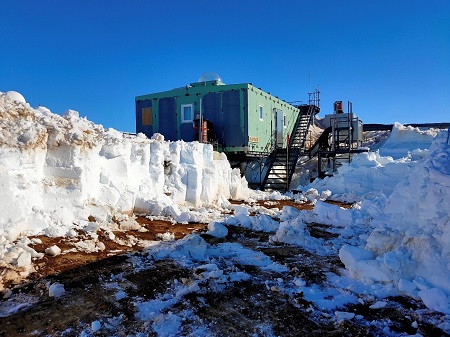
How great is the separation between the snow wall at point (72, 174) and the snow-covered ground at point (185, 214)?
21 millimetres

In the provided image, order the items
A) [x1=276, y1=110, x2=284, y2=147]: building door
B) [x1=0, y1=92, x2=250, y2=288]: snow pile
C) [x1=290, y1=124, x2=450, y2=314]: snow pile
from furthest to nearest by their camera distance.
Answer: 1. [x1=276, y1=110, x2=284, y2=147]: building door
2. [x1=0, y1=92, x2=250, y2=288]: snow pile
3. [x1=290, y1=124, x2=450, y2=314]: snow pile

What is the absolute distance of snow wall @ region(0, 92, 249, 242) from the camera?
19.5ft

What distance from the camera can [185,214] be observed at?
28.4ft

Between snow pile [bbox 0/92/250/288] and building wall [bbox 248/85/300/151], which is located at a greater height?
building wall [bbox 248/85/300/151]

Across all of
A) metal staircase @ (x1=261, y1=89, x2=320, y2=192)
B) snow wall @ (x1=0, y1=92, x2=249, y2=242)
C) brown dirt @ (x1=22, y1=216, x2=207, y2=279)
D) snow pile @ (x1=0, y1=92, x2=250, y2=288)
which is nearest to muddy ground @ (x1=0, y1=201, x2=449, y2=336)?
brown dirt @ (x1=22, y1=216, x2=207, y2=279)

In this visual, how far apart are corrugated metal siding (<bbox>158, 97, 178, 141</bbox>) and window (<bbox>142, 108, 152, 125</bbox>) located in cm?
83

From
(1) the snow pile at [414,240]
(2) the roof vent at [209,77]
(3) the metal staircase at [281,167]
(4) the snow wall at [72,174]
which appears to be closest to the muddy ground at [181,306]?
(1) the snow pile at [414,240]

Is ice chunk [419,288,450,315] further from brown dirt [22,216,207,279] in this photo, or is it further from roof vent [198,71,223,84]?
roof vent [198,71,223,84]

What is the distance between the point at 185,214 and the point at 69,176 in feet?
9.55

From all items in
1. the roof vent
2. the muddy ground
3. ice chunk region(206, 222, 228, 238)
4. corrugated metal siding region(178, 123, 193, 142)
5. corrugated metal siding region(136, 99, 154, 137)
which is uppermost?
the roof vent

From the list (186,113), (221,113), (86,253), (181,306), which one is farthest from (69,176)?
(186,113)

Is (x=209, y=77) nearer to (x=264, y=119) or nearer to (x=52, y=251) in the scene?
(x=264, y=119)

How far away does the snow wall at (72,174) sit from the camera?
234 inches

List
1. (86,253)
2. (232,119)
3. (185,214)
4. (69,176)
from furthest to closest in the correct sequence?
(232,119), (185,214), (69,176), (86,253)
